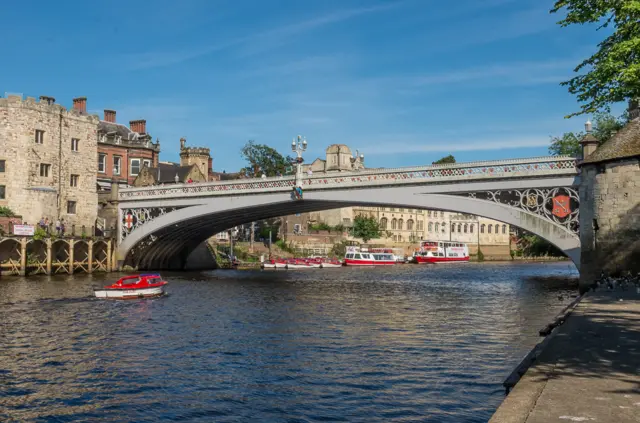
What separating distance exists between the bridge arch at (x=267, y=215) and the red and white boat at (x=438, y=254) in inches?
1881

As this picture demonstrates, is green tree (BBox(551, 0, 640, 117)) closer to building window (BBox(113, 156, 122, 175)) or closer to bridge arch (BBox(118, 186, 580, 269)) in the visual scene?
bridge arch (BBox(118, 186, 580, 269))

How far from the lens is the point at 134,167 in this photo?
8156 centimetres

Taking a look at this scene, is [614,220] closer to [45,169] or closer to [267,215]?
[267,215]

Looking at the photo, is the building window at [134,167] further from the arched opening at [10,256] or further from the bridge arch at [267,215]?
the arched opening at [10,256]

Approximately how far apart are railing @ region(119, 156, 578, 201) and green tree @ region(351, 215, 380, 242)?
191ft

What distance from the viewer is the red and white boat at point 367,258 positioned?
9344cm

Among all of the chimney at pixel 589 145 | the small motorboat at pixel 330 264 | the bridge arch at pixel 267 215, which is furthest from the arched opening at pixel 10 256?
the chimney at pixel 589 145

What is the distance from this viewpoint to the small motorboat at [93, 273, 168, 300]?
36531 mm

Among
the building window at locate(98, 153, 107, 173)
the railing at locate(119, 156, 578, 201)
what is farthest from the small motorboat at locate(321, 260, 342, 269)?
the railing at locate(119, 156, 578, 201)

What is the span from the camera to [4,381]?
16.6m

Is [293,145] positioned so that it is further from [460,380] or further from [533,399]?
[533,399]

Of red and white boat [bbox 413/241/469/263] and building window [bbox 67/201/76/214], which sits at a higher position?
building window [bbox 67/201/76/214]

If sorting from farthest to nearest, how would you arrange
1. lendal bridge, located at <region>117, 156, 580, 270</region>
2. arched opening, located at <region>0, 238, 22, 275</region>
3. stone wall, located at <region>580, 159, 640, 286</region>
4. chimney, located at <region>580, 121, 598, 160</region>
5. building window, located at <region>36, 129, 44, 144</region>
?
1. building window, located at <region>36, 129, 44, 144</region>
2. arched opening, located at <region>0, 238, 22, 275</region>
3. lendal bridge, located at <region>117, 156, 580, 270</region>
4. chimney, located at <region>580, 121, 598, 160</region>
5. stone wall, located at <region>580, 159, 640, 286</region>

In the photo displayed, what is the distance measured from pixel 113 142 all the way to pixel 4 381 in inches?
2578
